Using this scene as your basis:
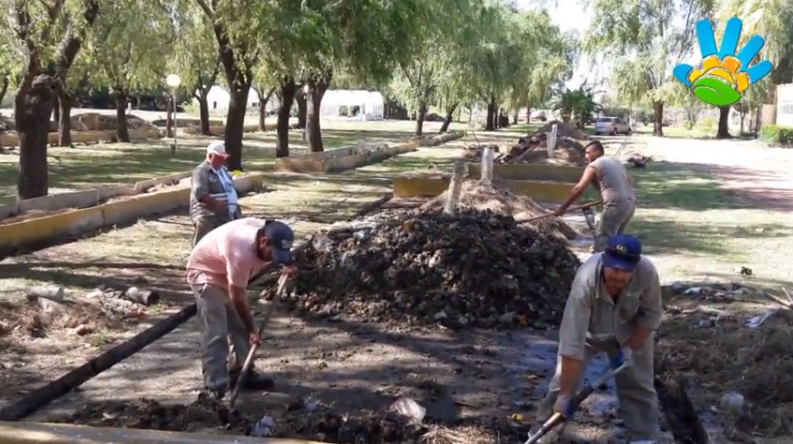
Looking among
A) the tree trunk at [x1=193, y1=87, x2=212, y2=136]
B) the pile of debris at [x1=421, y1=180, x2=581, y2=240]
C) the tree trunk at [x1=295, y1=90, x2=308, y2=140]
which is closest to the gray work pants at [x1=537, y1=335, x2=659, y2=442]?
the pile of debris at [x1=421, y1=180, x2=581, y2=240]

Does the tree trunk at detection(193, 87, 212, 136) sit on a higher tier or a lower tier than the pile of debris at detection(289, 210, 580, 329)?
higher

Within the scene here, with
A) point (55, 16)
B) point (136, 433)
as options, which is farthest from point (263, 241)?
point (55, 16)

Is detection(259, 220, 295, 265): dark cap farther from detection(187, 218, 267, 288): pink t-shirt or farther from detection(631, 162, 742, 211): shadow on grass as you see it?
detection(631, 162, 742, 211): shadow on grass

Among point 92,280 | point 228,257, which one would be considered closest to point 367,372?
point 228,257

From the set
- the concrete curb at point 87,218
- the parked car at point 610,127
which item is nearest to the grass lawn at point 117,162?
the concrete curb at point 87,218

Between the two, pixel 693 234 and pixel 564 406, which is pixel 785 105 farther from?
pixel 564 406

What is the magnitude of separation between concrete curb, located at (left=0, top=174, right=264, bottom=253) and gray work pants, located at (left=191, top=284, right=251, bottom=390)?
19.0 ft

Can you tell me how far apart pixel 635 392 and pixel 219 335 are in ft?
8.64

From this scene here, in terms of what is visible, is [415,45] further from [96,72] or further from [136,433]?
[136,433]

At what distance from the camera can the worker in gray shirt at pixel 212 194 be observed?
8203 mm

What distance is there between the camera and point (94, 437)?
4266mm

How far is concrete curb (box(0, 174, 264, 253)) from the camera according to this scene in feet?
35.9

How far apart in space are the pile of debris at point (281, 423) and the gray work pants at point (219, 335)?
0.20 m

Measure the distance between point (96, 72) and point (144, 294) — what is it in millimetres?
16114
